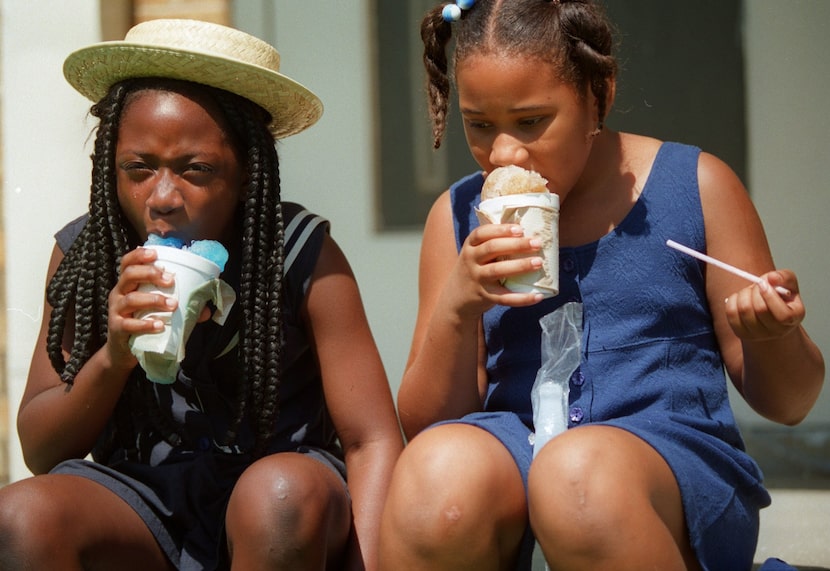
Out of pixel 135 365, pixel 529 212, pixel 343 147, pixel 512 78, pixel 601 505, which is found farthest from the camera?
pixel 343 147

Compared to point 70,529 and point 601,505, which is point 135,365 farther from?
point 601,505

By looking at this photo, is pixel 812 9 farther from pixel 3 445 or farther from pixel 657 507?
pixel 3 445

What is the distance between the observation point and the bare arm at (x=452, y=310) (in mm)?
2219

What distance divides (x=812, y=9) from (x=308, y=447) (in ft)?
7.50

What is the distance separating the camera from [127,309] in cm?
232

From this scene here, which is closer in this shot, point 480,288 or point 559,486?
point 559,486

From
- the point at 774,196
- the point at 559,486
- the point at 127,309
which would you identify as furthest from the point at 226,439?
the point at 774,196

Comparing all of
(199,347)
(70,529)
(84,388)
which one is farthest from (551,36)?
(70,529)

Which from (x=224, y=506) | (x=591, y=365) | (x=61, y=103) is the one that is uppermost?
(x=61, y=103)

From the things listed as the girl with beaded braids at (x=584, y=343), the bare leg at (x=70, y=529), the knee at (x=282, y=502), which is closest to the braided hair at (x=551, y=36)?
the girl with beaded braids at (x=584, y=343)

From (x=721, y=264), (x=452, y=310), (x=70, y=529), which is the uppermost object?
(x=721, y=264)

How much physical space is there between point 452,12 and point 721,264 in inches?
30.6

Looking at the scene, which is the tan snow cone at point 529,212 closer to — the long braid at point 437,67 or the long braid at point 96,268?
the long braid at point 437,67

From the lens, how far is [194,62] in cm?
253
